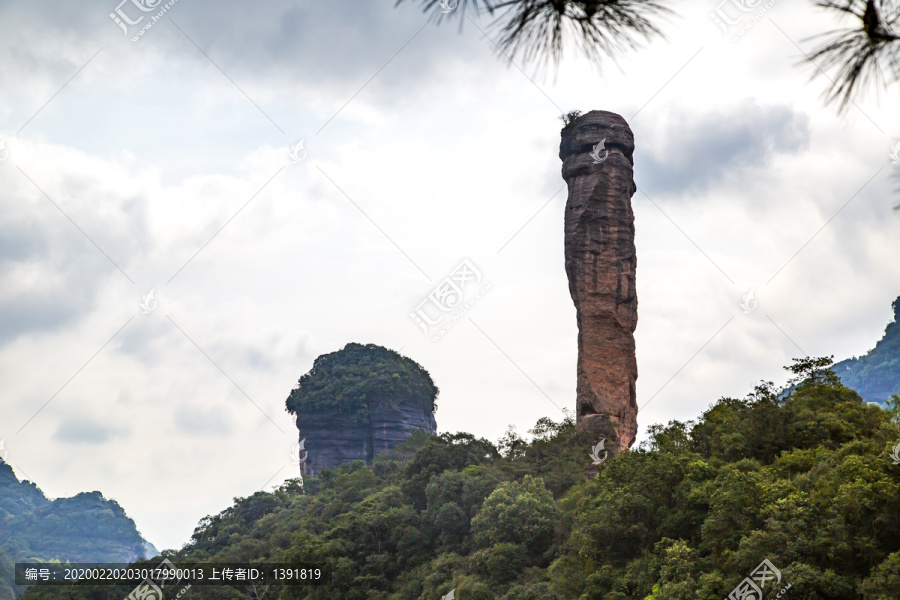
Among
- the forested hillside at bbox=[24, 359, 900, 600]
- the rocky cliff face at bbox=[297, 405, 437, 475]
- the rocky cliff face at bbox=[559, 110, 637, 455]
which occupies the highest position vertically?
the rocky cliff face at bbox=[297, 405, 437, 475]

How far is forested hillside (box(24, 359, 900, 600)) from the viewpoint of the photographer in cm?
1204

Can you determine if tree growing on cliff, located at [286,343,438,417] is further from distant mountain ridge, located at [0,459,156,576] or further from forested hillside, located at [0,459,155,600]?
distant mountain ridge, located at [0,459,156,576]

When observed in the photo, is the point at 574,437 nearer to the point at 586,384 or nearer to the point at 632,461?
the point at 586,384

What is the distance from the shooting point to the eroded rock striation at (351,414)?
4856 centimetres

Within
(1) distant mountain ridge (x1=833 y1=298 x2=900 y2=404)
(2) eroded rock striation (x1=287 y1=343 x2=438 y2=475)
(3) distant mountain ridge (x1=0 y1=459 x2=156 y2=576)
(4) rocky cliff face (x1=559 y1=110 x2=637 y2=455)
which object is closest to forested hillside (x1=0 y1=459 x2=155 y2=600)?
(3) distant mountain ridge (x1=0 y1=459 x2=156 y2=576)

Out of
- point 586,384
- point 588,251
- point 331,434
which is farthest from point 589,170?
point 331,434

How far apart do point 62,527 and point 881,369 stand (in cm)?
6573

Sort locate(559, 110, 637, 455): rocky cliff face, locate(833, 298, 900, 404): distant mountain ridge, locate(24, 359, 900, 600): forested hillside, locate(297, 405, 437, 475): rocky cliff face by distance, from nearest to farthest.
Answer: locate(24, 359, 900, 600): forested hillside
locate(559, 110, 637, 455): rocky cliff face
locate(297, 405, 437, 475): rocky cliff face
locate(833, 298, 900, 404): distant mountain ridge

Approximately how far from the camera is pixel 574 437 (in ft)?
81.7

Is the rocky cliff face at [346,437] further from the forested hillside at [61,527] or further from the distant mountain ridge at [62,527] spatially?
the distant mountain ridge at [62,527]

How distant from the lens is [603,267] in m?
26.3

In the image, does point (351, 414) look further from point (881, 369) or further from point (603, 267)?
point (881, 369)

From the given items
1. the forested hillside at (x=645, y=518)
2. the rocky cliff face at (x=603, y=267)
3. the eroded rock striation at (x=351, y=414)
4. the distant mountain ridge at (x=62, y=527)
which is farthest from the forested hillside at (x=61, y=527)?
the rocky cliff face at (x=603, y=267)

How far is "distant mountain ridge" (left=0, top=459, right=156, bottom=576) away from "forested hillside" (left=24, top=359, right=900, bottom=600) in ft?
145
